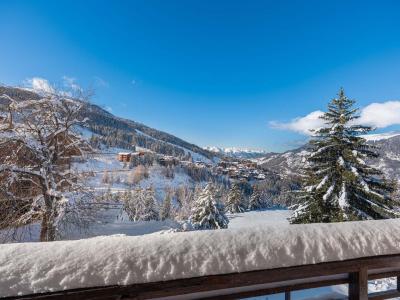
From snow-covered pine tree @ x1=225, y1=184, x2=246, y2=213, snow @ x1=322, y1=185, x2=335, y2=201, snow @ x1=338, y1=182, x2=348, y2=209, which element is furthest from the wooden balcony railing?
snow-covered pine tree @ x1=225, y1=184, x2=246, y2=213

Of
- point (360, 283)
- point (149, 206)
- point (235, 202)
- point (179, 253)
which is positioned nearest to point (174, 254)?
point (179, 253)

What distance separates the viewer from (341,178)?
18141 millimetres

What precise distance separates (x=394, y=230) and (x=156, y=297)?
5.45ft

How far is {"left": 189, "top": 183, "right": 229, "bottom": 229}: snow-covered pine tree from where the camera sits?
28.5m

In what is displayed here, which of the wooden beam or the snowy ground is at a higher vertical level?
the snowy ground

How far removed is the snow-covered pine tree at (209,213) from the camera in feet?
93.7

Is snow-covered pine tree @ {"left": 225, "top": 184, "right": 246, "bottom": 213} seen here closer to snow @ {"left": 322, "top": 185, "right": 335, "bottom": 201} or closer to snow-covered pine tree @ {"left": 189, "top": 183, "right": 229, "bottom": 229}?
snow-covered pine tree @ {"left": 189, "top": 183, "right": 229, "bottom": 229}

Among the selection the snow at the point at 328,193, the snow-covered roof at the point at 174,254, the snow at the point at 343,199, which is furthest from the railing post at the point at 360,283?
the snow at the point at 328,193

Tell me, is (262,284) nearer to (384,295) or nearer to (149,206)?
(384,295)

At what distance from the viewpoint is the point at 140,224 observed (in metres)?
19.9

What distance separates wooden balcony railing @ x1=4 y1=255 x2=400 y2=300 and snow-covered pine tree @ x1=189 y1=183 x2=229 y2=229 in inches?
1042

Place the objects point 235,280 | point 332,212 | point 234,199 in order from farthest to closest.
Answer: point 234,199 → point 332,212 → point 235,280

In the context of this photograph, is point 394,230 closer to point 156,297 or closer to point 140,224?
point 156,297

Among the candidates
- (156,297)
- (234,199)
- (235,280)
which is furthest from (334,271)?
(234,199)
